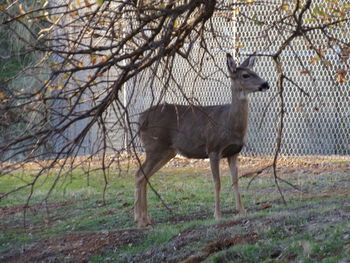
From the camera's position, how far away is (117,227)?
10.2 metres

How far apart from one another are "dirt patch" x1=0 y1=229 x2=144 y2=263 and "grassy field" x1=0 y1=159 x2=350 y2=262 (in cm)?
1

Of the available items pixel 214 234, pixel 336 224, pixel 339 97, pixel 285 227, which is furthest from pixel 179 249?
pixel 339 97

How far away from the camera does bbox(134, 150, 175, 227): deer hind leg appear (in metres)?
10.2

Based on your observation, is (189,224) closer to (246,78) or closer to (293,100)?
(246,78)

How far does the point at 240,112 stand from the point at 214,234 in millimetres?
2685

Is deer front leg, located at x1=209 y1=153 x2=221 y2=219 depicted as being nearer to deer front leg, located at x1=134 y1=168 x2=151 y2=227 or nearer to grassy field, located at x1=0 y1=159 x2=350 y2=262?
grassy field, located at x1=0 y1=159 x2=350 y2=262

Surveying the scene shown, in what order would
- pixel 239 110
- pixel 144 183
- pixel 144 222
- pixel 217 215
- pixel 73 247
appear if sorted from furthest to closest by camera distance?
pixel 239 110 → pixel 144 183 → pixel 144 222 → pixel 217 215 → pixel 73 247

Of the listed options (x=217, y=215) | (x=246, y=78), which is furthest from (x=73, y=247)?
(x=246, y=78)

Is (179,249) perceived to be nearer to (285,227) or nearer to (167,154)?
(285,227)

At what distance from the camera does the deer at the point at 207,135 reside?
10.4 m

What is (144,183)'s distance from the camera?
10.5m

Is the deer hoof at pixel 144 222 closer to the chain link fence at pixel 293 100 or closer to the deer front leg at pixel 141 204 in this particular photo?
the deer front leg at pixel 141 204

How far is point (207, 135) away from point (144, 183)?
1.10m

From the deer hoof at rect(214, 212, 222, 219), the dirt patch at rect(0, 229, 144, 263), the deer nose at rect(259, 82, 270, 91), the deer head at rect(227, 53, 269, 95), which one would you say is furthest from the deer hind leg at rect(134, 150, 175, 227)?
the deer nose at rect(259, 82, 270, 91)
